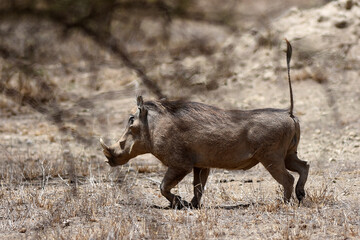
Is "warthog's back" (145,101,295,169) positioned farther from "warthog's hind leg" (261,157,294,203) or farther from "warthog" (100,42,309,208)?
"warthog's hind leg" (261,157,294,203)

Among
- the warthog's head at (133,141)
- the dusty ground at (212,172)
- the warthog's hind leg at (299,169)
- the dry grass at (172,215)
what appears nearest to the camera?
the dusty ground at (212,172)

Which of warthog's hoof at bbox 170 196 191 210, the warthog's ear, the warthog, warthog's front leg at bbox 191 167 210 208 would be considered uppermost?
the warthog's ear

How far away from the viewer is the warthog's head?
4895 mm

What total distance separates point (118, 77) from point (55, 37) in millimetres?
836

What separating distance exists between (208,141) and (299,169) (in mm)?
838

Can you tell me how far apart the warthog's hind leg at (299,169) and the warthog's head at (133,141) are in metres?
1.25

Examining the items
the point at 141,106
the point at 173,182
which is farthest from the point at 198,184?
the point at 141,106

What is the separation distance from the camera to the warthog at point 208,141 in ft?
15.3

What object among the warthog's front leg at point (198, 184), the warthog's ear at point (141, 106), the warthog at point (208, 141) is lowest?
the warthog's front leg at point (198, 184)

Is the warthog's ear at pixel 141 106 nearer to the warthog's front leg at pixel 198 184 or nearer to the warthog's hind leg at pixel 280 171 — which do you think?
the warthog's front leg at pixel 198 184

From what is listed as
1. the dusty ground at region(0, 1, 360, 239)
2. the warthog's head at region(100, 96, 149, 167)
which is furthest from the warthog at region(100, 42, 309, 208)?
the dusty ground at region(0, 1, 360, 239)

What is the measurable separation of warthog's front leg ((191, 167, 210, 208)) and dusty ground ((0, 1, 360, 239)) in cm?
9

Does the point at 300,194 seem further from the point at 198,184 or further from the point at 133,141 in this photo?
the point at 133,141

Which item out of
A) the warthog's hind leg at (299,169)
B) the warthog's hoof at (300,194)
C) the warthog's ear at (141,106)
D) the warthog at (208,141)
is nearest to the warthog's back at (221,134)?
the warthog at (208,141)
